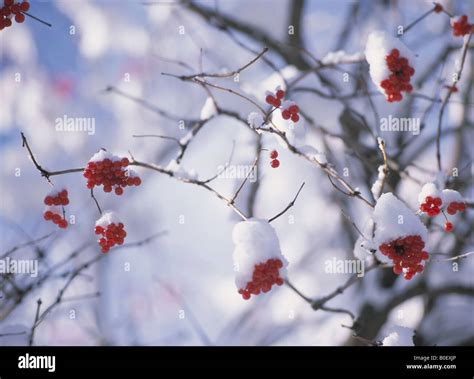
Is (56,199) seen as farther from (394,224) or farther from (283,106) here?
(394,224)

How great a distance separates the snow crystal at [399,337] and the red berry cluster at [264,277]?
21.6 inches

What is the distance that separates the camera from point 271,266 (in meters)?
1.33

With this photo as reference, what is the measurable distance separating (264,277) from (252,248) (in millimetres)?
83

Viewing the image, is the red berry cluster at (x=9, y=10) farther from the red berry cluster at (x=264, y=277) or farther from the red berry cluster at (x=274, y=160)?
the red berry cluster at (x=264, y=277)

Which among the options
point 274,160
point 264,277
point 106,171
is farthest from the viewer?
point 274,160

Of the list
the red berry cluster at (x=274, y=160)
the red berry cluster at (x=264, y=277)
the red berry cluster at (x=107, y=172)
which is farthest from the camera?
the red berry cluster at (x=274, y=160)

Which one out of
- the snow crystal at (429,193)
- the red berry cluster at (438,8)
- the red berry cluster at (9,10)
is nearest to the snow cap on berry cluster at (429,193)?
the snow crystal at (429,193)

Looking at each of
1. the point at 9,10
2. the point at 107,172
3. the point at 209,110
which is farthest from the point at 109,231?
the point at 9,10

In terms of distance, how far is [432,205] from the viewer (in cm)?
152

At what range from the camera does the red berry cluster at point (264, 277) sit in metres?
1.33

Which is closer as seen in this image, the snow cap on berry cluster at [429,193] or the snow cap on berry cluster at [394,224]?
the snow cap on berry cluster at [394,224]

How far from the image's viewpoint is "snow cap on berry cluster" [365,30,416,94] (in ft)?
5.08
